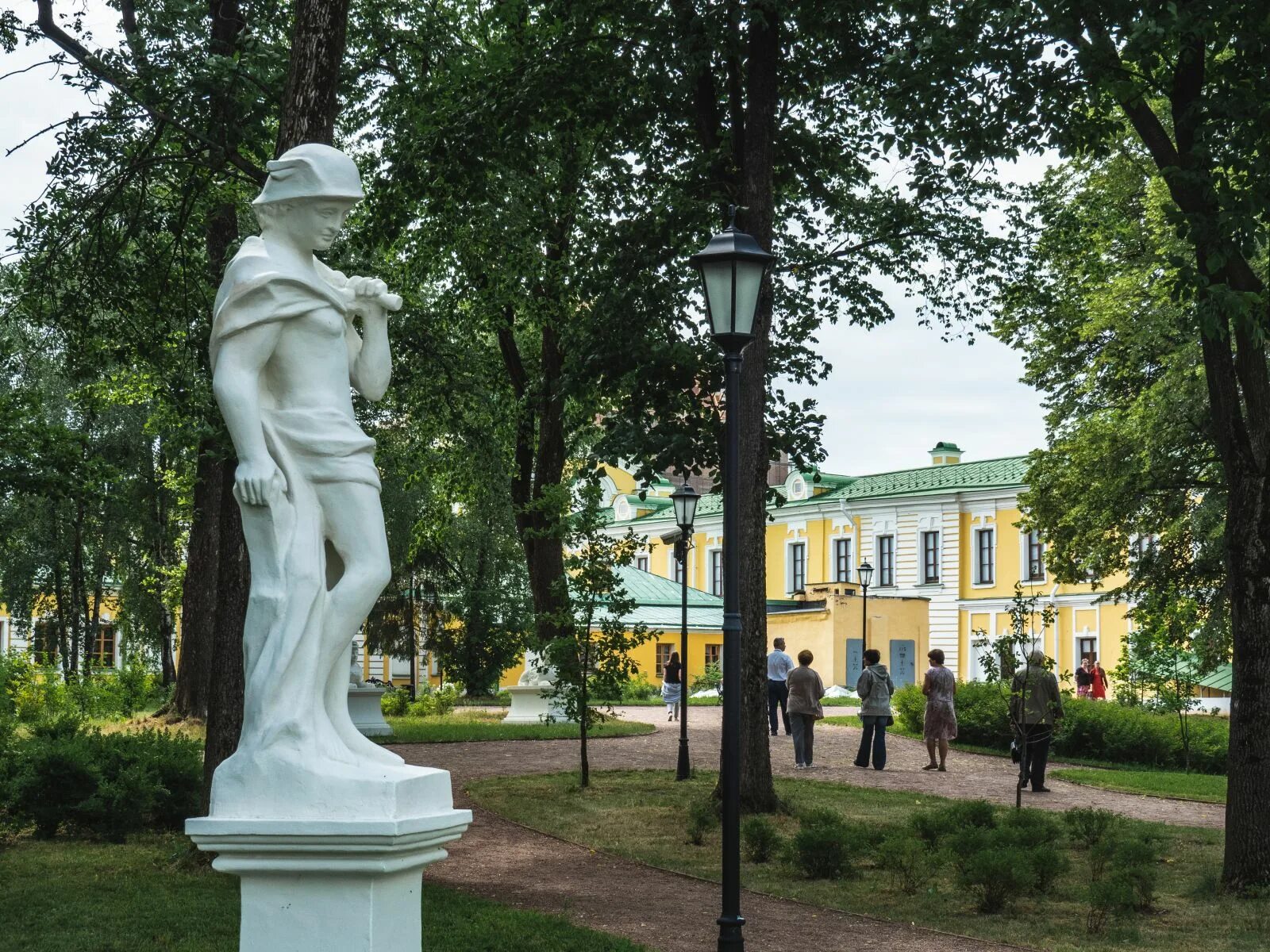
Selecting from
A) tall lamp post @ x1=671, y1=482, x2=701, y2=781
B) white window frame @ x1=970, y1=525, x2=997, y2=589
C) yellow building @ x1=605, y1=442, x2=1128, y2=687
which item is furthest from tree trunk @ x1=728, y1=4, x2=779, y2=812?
white window frame @ x1=970, y1=525, x2=997, y2=589

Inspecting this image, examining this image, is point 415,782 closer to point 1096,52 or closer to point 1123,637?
point 1096,52

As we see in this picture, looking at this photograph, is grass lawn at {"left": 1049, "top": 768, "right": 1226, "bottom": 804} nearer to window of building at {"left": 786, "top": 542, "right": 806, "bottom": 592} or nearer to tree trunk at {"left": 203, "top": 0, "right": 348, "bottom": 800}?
tree trunk at {"left": 203, "top": 0, "right": 348, "bottom": 800}

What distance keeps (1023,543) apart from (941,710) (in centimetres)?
2929

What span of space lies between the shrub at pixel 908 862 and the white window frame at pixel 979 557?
38644 mm

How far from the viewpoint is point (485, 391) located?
1697 cm

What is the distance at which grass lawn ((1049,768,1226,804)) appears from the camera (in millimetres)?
17922

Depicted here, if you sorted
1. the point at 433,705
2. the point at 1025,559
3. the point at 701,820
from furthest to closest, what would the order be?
the point at 1025,559 → the point at 433,705 → the point at 701,820

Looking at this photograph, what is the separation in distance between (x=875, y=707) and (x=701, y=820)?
7278 millimetres

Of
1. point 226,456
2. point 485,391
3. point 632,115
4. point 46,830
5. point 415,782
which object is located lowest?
point 46,830

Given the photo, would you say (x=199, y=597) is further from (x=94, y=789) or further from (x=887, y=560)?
(x=887, y=560)

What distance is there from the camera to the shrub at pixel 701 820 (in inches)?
490

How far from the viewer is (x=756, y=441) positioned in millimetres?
13625

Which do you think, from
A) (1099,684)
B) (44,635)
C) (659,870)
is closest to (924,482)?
(1099,684)

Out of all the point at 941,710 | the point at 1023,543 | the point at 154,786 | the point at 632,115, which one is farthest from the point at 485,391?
the point at 1023,543
